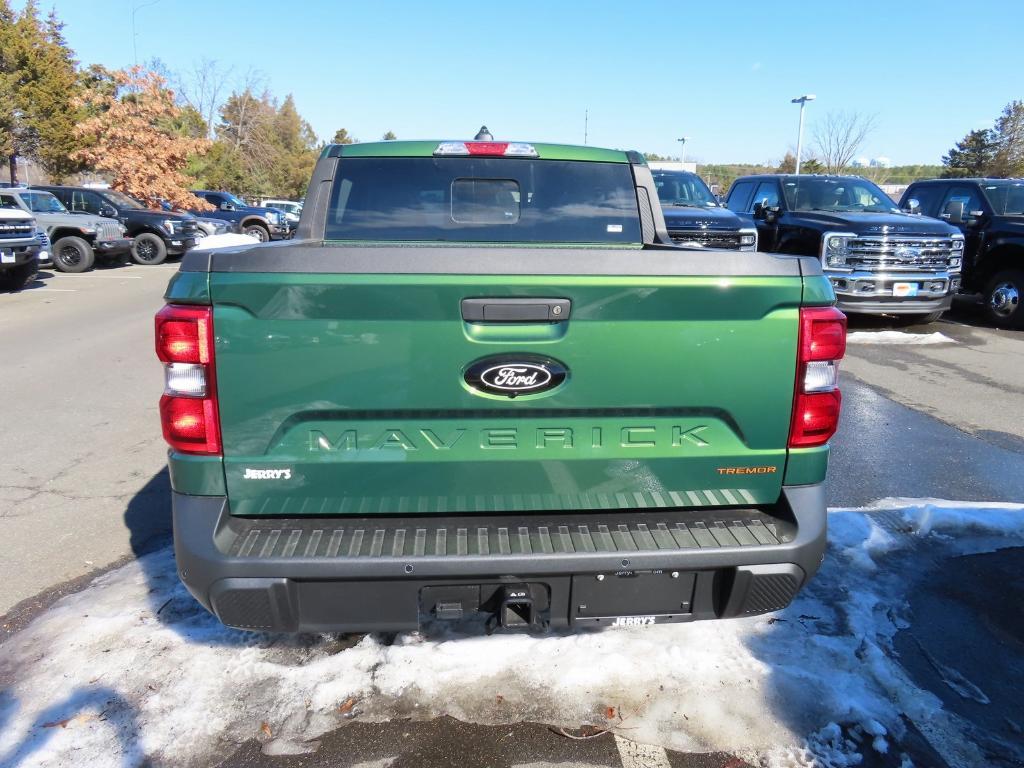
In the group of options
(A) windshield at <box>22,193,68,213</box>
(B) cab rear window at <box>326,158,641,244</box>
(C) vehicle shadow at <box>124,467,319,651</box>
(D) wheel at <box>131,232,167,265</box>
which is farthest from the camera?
(D) wheel at <box>131,232,167,265</box>

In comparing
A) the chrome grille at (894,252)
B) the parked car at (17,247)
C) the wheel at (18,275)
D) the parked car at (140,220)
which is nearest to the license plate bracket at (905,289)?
the chrome grille at (894,252)

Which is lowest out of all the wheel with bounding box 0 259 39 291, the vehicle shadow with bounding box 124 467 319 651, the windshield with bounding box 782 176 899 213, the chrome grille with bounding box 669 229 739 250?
the vehicle shadow with bounding box 124 467 319 651

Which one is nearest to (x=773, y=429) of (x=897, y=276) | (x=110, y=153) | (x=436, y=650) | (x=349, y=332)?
(x=349, y=332)

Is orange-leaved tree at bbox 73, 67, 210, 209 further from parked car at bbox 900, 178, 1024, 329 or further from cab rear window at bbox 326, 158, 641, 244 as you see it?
cab rear window at bbox 326, 158, 641, 244

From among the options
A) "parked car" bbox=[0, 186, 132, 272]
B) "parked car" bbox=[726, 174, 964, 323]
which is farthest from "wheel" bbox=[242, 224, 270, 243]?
"parked car" bbox=[726, 174, 964, 323]

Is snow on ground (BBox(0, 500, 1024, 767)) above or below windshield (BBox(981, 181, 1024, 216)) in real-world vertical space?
below

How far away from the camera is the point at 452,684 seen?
9.57 feet

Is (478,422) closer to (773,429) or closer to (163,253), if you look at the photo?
(773,429)

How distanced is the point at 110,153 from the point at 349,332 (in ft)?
94.6

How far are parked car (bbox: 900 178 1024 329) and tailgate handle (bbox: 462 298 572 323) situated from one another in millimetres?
11398

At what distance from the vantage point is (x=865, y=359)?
9516 mm

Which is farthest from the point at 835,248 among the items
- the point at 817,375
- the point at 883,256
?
the point at 817,375

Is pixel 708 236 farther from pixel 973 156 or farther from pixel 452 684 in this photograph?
pixel 973 156

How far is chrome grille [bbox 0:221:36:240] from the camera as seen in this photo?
44.0 ft
